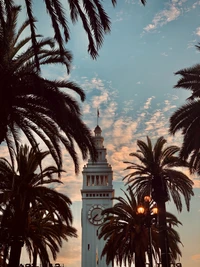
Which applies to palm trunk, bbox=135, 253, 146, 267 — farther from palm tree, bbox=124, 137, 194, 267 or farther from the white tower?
the white tower

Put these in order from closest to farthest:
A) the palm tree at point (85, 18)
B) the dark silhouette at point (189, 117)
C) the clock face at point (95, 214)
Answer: the palm tree at point (85, 18) → the dark silhouette at point (189, 117) → the clock face at point (95, 214)

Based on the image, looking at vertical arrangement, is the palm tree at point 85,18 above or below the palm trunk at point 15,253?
above

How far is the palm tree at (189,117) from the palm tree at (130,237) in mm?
11877

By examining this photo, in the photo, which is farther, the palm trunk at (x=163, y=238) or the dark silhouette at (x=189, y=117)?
the palm trunk at (x=163, y=238)

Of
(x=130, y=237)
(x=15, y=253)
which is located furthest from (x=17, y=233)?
(x=130, y=237)

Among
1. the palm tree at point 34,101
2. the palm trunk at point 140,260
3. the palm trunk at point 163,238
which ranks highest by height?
the palm tree at point 34,101

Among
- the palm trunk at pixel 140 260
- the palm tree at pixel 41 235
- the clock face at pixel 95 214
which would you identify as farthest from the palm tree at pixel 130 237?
the clock face at pixel 95 214

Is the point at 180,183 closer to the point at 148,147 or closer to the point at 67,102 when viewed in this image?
the point at 148,147

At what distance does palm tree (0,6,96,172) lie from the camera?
49.0ft

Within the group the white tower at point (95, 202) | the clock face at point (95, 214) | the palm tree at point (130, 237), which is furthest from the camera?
the clock face at point (95, 214)

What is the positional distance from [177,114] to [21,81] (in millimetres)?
11142

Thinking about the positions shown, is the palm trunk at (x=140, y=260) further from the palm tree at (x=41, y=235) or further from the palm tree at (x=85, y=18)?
the palm tree at (x=85, y=18)

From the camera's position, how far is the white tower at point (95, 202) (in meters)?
75.6

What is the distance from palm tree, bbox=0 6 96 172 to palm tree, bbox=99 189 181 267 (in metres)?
18.5
